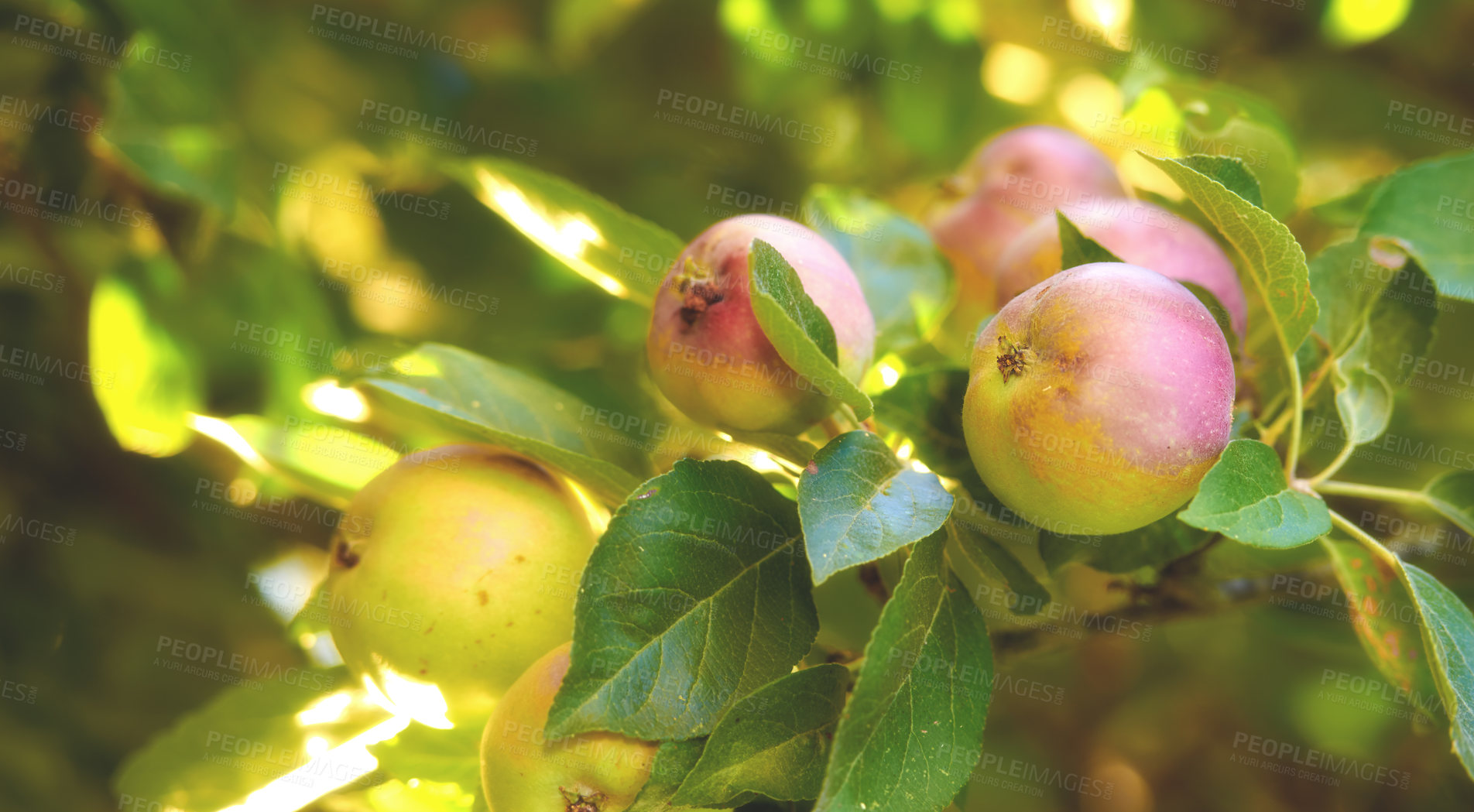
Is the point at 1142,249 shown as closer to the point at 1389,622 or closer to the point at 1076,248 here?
the point at 1076,248

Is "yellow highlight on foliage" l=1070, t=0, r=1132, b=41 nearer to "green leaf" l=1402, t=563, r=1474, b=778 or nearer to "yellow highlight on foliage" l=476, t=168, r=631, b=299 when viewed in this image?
"yellow highlight on foliage" l=476, t=168, r=631, b=299

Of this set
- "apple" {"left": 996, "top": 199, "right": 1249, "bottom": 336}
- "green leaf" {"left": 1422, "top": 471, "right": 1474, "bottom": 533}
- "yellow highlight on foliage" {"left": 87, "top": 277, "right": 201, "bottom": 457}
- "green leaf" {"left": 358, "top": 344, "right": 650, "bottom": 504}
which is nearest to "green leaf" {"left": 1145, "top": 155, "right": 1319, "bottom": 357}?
"apple" {"left": 996, "top": 199, "right": 1249, "bottom": 336}

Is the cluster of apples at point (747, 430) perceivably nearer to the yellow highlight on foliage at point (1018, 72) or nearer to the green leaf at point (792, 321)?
the green leaf at point (792, 321)

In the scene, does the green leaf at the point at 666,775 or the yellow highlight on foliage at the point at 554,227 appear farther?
the yellow highlight on foliage at the point at 554,227

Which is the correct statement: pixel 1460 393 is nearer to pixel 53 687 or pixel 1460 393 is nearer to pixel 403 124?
pixel 403 124

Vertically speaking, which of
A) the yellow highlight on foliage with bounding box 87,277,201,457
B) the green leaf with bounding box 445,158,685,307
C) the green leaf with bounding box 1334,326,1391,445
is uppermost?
the yellow highlight on foliage with bounding box 87,277,201,457

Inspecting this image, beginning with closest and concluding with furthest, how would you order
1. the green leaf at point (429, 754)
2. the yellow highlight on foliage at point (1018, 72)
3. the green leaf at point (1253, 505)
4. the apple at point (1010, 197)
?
the green leaf at point (1253, 505) → the green leaf at point (429, 754) → the apple at point (1010, 197) → the yellow highlight on foliage at point (1018, 72)

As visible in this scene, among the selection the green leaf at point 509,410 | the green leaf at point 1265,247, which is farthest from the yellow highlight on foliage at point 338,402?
the green leaf at point 1265,247
